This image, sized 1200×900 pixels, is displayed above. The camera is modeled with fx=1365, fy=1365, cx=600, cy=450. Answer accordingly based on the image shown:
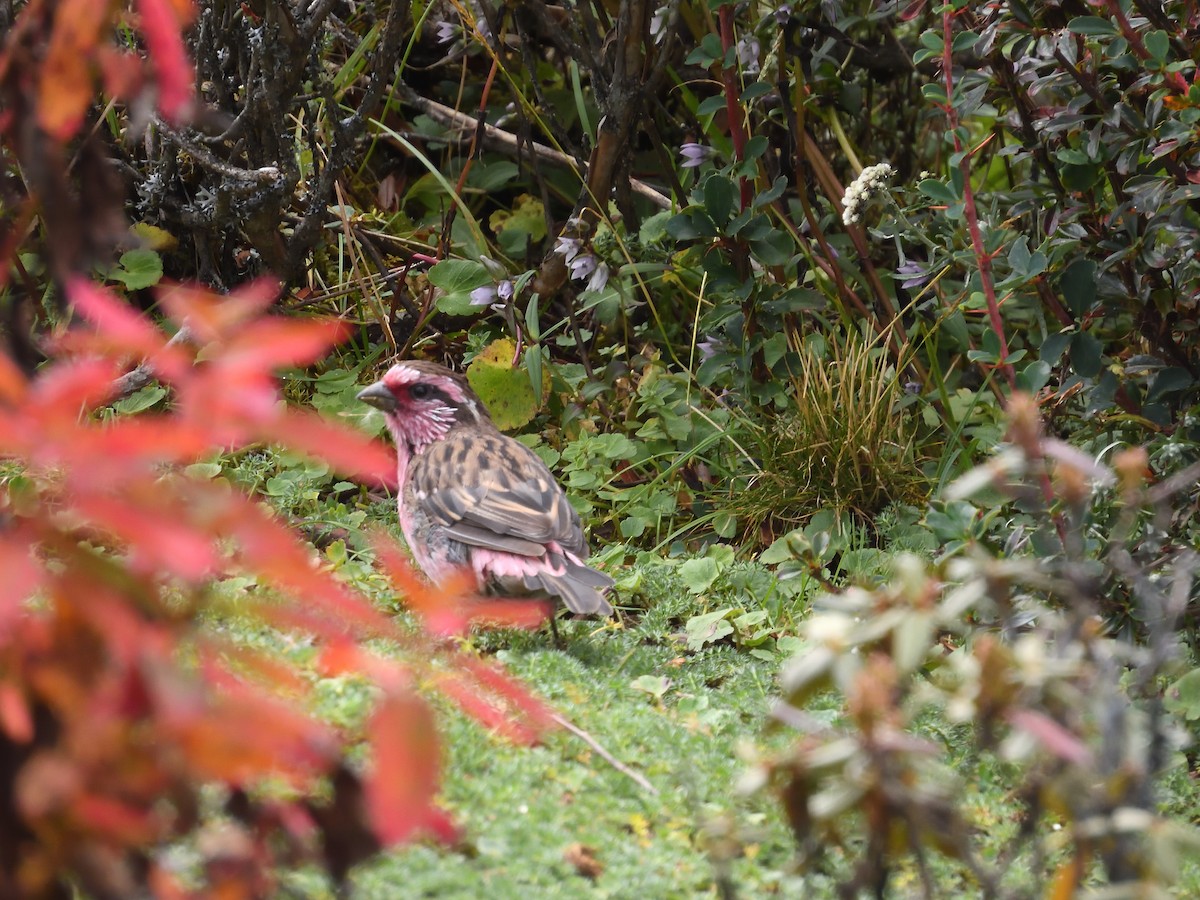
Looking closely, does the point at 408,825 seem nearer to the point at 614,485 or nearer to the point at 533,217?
the point at 614,485

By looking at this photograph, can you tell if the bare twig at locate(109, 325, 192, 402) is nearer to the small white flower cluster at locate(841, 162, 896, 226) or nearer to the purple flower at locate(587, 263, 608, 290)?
the purple flower at locate(587, 263, 608, 290)

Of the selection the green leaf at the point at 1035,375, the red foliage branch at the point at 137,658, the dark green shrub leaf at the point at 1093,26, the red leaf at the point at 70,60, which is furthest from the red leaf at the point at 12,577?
the dark green shrub leaf at the point at 1093,26

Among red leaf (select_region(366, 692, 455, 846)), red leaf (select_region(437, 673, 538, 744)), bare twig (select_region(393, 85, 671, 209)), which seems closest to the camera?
red leaf (select_region(366, 692, 455, 846))

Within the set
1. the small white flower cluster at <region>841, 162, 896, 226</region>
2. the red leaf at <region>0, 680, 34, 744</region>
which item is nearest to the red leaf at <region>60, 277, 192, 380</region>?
the red leaf at <region>0, 680, 34, 744</region>

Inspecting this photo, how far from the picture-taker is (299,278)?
6.73 meters

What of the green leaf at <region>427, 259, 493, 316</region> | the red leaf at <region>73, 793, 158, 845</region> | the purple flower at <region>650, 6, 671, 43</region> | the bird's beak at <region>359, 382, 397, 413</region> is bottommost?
the bird's beak at <region>359, 382, 397, 413</region>

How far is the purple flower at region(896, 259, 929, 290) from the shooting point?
17.3 ft

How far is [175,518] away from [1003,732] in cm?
258

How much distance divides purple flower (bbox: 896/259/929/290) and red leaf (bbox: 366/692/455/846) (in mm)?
3952

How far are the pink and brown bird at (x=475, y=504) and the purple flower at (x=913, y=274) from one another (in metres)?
1.60

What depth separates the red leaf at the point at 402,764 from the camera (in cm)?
163

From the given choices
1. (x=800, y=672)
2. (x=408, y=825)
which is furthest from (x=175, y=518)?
(x=800, y=672)

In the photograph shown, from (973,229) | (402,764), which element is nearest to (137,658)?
(402,764)

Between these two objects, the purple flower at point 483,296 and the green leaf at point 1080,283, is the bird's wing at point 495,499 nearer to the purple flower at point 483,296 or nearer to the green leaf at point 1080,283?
the purple flower at point 483,296
